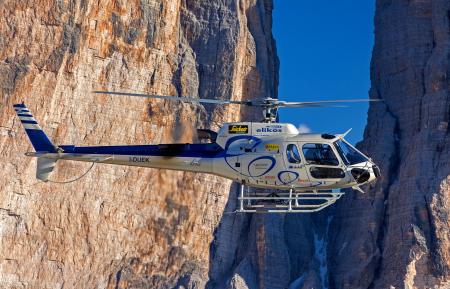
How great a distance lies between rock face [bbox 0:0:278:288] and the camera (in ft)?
265

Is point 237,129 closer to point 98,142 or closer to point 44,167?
point 44,167

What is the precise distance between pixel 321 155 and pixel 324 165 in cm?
37

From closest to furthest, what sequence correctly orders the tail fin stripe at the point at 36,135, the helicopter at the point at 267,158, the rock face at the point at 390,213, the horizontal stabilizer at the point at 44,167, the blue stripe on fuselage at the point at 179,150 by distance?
the helicopter at the point at 267,158
the blue stripe on fuselage at the point at 179,150
the tail fin stripe at the point at 36,135
the horizontal stabilizer at the point at 44,167
the rock face at the point at 390,213

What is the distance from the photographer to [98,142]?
83312mm

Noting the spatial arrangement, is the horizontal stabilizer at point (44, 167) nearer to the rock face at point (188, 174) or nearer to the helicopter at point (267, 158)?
the helicopter at point (267, 158)

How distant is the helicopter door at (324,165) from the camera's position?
60781 millimetres

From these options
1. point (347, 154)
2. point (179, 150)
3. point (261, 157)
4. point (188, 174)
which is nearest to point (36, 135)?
point (179, 150)

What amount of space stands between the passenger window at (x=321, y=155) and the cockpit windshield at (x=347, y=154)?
0.30 meters

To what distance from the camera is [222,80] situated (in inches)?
3506

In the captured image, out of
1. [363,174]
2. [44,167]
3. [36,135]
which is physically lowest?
[363,174]

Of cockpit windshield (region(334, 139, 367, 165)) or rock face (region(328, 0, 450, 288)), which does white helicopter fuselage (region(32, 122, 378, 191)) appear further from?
rock face (region(328, 0, 450, 288))

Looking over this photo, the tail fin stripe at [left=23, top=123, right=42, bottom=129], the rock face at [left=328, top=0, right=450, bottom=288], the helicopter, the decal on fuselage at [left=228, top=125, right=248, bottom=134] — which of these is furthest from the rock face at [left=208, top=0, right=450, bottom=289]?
the decal on fuselage at [left=228, top=125, right=248, bottom=134]

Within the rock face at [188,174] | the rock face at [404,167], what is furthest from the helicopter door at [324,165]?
the rock face at [404,167]

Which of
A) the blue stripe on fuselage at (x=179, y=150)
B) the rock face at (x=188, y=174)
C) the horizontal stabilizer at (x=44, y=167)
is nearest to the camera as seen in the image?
the blue stripe on fuselage at (x=179, y=150)
